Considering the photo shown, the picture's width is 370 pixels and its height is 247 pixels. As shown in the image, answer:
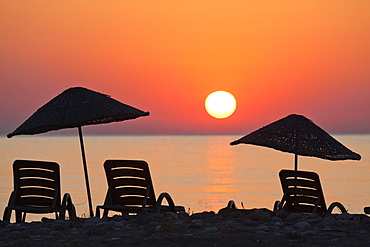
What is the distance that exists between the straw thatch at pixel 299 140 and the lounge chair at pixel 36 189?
2.84 metres

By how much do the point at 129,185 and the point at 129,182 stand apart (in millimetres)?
47

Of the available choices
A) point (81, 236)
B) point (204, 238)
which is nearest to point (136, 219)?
point (81, 236)

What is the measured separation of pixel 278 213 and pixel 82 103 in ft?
11.4

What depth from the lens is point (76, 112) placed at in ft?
33.7

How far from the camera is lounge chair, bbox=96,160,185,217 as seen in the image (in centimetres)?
1009

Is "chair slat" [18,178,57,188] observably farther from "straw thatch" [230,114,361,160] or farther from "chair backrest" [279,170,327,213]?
"chair backrest" [279,170,327,213]

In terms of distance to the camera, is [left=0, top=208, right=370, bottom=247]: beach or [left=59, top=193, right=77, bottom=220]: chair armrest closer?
[left=0, top=208, right=370, bottom=247]: beach

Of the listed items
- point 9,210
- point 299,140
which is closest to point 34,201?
point 9,210

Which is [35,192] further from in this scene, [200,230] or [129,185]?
[200,230]

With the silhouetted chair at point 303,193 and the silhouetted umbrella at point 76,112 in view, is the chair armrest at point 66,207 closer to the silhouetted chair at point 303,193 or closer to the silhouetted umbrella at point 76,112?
the silhouetted umbrella at point 76,112

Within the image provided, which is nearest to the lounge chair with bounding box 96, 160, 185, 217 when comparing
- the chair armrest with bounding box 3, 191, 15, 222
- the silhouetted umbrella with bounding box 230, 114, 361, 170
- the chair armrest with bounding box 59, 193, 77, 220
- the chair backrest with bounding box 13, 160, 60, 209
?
the chair armrest with bounding box 59, 193, 77, 220

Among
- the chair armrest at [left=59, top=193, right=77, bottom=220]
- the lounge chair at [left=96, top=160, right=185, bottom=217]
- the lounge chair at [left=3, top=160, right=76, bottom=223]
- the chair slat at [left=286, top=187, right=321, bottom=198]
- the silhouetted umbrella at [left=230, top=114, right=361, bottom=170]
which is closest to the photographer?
the chair armrest at [left=59, top=193, right=77, bottom=220]

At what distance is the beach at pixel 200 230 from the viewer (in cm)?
748

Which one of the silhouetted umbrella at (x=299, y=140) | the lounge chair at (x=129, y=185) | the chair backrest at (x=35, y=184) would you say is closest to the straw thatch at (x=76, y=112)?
the chair backrest at (x=35, y=184)
